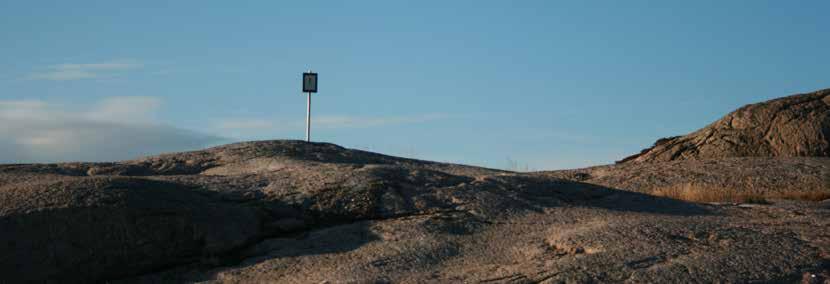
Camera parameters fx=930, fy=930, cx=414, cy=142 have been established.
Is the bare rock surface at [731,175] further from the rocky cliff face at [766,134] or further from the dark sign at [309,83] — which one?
the dark sign at [309,83]

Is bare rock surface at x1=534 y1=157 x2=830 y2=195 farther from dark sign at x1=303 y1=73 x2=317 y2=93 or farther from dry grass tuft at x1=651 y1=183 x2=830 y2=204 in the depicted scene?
dark sign at x1=303 y1=73 x2=317 y2=93

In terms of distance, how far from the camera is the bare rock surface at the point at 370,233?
680 cm

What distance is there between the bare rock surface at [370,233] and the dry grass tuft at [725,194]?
2441mm

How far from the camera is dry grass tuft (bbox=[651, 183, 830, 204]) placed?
38.3 ft

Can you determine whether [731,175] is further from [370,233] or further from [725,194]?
[370,233]

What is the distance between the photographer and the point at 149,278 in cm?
725

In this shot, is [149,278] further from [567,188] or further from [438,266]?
[567,188]

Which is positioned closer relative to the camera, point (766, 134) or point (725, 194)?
point (725, 194)

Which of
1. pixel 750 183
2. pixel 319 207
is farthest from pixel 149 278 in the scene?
pixel 750 183

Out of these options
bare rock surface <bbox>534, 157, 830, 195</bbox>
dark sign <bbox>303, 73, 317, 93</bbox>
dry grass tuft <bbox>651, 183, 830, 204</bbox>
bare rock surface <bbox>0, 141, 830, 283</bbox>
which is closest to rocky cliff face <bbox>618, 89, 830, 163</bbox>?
bare rock surface <bbox>534, 157, 830, 195</bbox>

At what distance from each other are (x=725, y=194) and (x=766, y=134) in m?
4.55

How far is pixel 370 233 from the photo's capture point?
25.5 feet

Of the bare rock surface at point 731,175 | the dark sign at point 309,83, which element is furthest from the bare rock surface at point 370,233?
the dark sign at point 309,83

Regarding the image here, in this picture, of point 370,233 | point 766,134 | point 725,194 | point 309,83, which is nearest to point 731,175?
point 725,194
